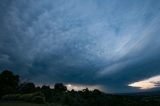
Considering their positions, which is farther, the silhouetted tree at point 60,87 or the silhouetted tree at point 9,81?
the silhouetted tree at point 60,87

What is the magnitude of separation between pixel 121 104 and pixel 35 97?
21.1 meters

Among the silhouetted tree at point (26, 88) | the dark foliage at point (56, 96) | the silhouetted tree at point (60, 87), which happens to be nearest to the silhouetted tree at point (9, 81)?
the dark foliage at point (56, 96)

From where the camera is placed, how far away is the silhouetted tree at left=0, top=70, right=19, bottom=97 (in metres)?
76.3

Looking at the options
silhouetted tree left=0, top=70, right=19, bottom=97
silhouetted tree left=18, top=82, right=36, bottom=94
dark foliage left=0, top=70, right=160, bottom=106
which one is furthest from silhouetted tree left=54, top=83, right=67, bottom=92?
silhouetted tree left=0, top=70, right=19, bottom=97

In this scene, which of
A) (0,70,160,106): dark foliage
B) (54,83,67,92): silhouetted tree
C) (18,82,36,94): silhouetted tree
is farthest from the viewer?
(54,83,67,92): silhouetted tree

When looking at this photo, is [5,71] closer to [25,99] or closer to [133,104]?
[25,99]

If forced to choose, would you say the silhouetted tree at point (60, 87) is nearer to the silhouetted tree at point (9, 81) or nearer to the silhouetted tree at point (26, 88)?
the silhouetted tree at point (26, 88)

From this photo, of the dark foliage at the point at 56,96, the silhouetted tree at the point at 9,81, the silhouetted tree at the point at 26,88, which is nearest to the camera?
the dark foliage at the point at 56,96

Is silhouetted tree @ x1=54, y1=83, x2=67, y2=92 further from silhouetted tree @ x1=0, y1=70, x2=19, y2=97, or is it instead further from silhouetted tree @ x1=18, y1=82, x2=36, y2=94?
silhouetted tree @ x1=0, y1=70, x2=19, y2=97

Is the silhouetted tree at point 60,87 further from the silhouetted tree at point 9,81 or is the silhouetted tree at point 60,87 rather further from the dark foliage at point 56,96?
the silhouetted tree at point 9,81

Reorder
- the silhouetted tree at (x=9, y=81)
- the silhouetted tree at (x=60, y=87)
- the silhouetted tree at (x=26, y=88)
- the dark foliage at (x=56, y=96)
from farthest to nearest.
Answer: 1. the silhouetted tree at (x=60, y=87)
2. the silhouetted tree at (x=26, y=88)
3. the silhouetted tree at (x=9, y=81)
4. the dark foliage at (x=56, y=96)

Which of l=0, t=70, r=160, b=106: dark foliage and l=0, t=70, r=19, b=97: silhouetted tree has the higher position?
l=0, t=70, r=19, b=97: silhouetted tree

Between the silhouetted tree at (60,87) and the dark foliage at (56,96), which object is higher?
the silhouetted tree at (60,87)

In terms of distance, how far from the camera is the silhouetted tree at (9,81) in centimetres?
7626
